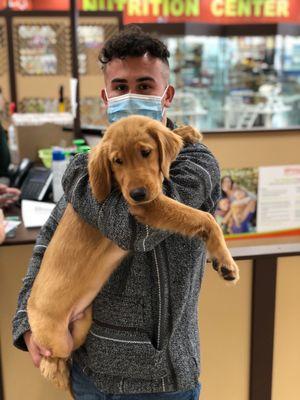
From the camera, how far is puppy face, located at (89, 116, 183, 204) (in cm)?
94

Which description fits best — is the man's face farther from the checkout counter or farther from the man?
the checkout counter

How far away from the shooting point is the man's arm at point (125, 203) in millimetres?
959

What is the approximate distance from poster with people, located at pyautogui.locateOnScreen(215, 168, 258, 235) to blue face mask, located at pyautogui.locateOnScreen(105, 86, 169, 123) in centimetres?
184

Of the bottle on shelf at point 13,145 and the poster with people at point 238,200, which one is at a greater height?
the bottle on shelf at point 13,145

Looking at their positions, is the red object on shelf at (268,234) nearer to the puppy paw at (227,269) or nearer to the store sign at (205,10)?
the puppy paw at (227,269)

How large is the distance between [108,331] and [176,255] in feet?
0.74

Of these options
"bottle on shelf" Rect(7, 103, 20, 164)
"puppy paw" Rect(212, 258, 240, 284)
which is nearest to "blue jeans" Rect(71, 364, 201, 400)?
"puppy paw" Rect(212, 258, 240, 284)

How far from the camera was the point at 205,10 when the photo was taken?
876 cm

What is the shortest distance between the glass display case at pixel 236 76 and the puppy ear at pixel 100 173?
21.4ft

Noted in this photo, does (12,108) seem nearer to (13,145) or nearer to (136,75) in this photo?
(13,145)

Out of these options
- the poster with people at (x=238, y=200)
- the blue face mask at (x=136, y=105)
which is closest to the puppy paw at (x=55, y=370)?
the blue face mask at (x=136, y=105)

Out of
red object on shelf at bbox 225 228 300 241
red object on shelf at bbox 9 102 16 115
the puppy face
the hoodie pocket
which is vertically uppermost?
the puppy face

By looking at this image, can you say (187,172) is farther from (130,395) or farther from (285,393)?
(285,393)

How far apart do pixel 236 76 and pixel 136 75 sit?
295 inches
